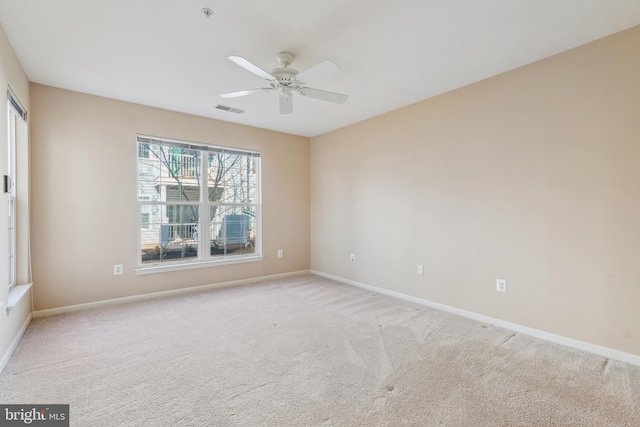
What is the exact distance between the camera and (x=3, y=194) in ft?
7.33

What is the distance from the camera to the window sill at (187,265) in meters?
3.87

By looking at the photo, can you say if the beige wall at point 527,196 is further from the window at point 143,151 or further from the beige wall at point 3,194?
the beige wall at point 3,194

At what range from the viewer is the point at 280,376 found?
2096 mm

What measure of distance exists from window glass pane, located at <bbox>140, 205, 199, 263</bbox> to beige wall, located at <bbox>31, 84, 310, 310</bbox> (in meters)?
0.18

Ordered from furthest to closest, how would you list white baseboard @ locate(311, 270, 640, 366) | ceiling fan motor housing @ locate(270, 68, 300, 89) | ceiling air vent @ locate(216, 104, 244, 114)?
ceiling air vent @ locate(216, 104, 244, 114) < ceiling fan motor housing @ locate(270, 68, 300, 89) < white baseboard @ locate(311, 270, 640, 366)

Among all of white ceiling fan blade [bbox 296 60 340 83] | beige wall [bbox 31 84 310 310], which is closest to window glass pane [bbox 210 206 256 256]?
beige wall [bbox 31 84 310 310]

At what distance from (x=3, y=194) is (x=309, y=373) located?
265 centimetres

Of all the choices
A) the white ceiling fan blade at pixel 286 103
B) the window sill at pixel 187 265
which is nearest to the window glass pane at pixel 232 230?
the window sill at pixel 187 265

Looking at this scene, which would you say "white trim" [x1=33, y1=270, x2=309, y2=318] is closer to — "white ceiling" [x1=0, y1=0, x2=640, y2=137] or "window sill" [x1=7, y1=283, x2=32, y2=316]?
"window sill" [x1=7, y1=283, x2=32, y2=316]

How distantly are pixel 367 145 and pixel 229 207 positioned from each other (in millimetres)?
2333

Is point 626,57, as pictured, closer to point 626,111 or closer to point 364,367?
point 626,111

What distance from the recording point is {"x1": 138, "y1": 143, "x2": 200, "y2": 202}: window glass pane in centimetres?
393

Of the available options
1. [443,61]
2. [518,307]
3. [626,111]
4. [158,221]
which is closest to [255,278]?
[158,221]

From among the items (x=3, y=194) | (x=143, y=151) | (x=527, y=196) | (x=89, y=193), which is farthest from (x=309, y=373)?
(x=143, y=151)
